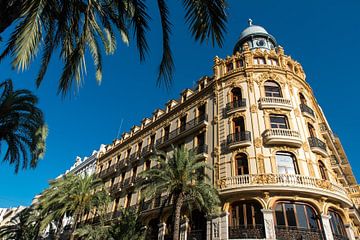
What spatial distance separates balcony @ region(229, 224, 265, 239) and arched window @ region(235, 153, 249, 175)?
390 centimetres

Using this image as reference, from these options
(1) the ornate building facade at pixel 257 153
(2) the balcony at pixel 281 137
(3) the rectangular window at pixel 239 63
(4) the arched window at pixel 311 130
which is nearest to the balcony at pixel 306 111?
(1) the ornate building facade at pixel 257 153

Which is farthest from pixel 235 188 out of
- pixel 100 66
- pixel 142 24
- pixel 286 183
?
pixel 142 24

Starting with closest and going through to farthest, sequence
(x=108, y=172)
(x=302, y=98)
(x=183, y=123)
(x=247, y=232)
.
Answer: (x=247, y=232) < (x=302, y=98) < (x=183, y=123) < (x=108, y=172)

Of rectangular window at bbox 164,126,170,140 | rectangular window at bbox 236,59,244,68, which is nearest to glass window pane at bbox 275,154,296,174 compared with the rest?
rectangular window at bbox 236,59,244,68

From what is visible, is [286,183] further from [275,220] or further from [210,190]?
[210,190]

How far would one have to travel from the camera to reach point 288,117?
2023 cm

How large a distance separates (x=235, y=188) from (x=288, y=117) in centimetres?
785

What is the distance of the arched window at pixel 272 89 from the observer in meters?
21.8

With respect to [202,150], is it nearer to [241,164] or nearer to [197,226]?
[241,164]

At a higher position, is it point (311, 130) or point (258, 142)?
point (311, 130)

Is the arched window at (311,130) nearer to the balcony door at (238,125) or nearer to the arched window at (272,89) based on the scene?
the arched window at (272,89)

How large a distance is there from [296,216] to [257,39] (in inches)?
768

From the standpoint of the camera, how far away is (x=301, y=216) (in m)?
16.0

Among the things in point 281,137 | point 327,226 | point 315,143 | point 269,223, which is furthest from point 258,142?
point 327,226
